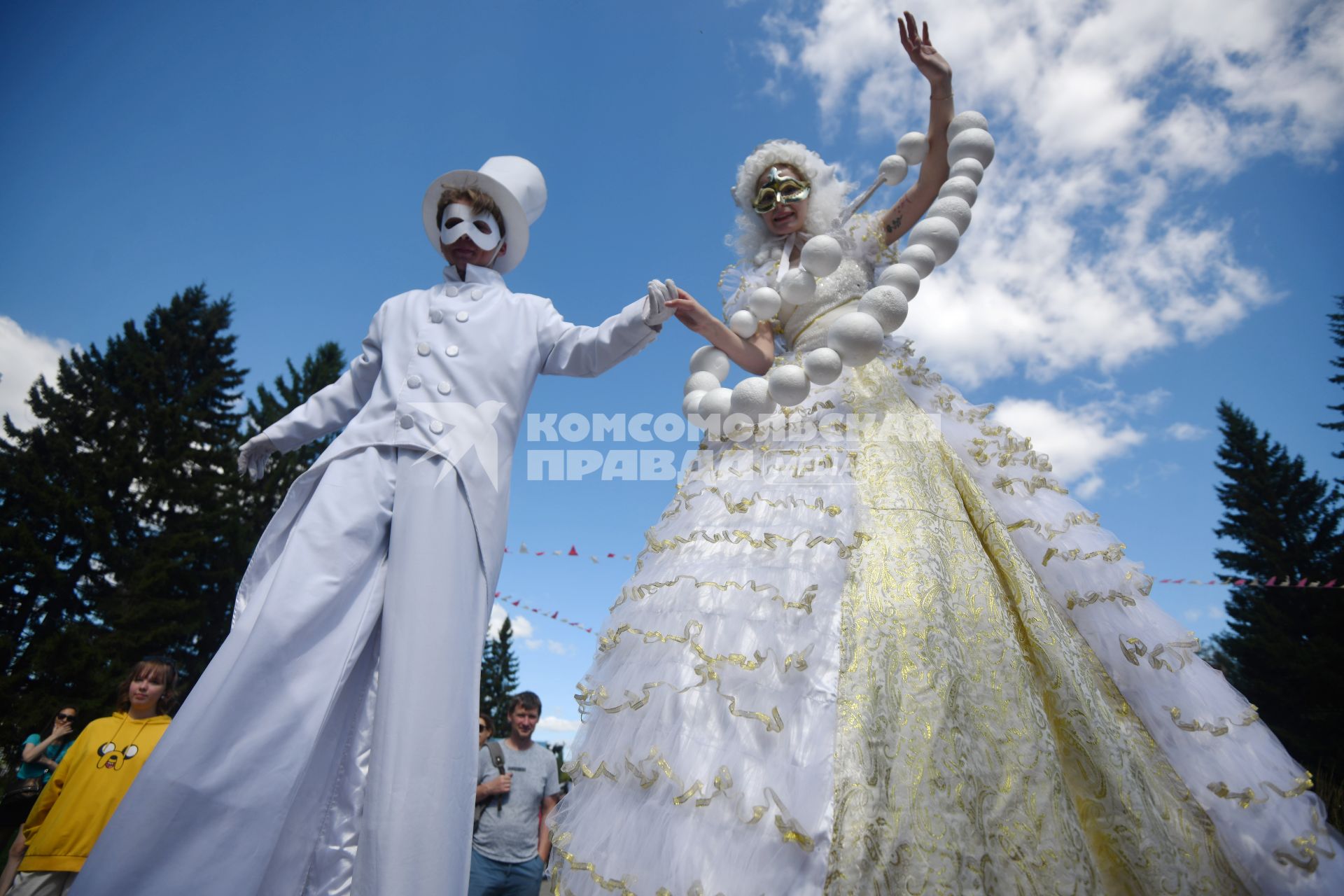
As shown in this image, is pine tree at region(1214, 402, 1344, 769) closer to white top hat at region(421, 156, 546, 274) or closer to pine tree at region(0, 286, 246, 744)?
white top hat at region(421, 156, 546, 274)

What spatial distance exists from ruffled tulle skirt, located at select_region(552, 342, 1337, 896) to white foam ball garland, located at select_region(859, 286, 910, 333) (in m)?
0.51

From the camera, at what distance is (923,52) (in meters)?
3.26

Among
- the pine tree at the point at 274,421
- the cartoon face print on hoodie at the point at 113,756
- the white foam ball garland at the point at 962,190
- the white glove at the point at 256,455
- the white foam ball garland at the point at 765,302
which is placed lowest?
the cartoon face print on hoodie at the point at 113,756

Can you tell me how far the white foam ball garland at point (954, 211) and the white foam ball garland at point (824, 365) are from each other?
0.96 m

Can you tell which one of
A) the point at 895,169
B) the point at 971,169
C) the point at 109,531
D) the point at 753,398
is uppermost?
the point at 109,531

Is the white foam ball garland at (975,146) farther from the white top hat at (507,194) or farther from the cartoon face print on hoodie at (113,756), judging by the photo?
the cartoon face print on hoodie at (113,756)

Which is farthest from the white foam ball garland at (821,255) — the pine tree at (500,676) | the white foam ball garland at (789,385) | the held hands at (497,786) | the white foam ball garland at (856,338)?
the pine tree at (500,676)

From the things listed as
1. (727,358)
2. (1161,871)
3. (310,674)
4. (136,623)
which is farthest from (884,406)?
(136,623)

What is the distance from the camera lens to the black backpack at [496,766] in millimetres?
4008

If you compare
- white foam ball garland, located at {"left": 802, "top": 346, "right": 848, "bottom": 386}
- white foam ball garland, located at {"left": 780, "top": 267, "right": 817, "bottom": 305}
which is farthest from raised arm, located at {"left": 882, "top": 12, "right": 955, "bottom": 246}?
white foam ball garland, located at {"left": 802, "top": 346, "right": 848, "bottom": 386}

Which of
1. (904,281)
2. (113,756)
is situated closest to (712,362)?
(904,281)

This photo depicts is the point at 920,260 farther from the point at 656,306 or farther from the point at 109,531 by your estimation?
the point at 109,531

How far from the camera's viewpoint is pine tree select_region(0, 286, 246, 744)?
17062 millimetres

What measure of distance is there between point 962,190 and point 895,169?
0.49 m
